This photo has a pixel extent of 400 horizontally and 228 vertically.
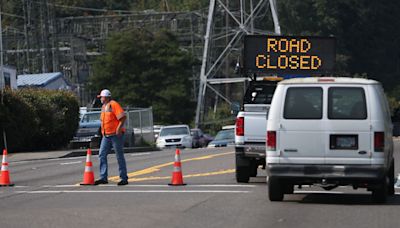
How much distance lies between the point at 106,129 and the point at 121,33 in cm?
5553

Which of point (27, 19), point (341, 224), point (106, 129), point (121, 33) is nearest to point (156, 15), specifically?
point (121, 33)

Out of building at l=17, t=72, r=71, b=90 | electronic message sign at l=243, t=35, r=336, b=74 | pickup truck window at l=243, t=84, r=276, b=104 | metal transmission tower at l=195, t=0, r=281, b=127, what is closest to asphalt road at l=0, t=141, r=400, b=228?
pickup truck window at l=243, t=84, r=276, b=104

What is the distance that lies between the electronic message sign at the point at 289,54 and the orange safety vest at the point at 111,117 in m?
5.02

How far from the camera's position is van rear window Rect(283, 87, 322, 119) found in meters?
14.3

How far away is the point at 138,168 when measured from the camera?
78.6 ft

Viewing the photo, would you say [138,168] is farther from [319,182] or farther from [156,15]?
[156,15]

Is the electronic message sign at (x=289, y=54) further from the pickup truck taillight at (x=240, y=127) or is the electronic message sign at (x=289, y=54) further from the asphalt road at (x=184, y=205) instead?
the pickup truck taillight at (x=240, y=127)

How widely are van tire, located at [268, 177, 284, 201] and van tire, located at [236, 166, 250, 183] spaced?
11.4 ft

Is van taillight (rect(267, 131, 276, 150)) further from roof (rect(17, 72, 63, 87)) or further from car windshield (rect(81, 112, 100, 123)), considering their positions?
roof (rect(17, 72, 63, 87))

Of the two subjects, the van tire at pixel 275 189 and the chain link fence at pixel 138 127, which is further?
the chain link fence at pixel 138 127

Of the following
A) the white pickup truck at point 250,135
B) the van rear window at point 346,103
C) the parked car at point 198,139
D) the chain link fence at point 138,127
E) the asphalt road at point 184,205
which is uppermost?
the van rear window at point 346,103

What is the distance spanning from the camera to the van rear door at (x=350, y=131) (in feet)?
46.5

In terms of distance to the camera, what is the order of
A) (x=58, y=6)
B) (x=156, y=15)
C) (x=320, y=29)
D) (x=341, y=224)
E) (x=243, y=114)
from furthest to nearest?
(x=58, y=6)
(x=320, y=29)
(x=156, y=15)
(x=243, y=114)
(x=341, y=224)

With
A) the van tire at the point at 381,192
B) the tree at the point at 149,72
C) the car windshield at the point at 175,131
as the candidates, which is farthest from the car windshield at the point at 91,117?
the van tire at the point at 381,192
